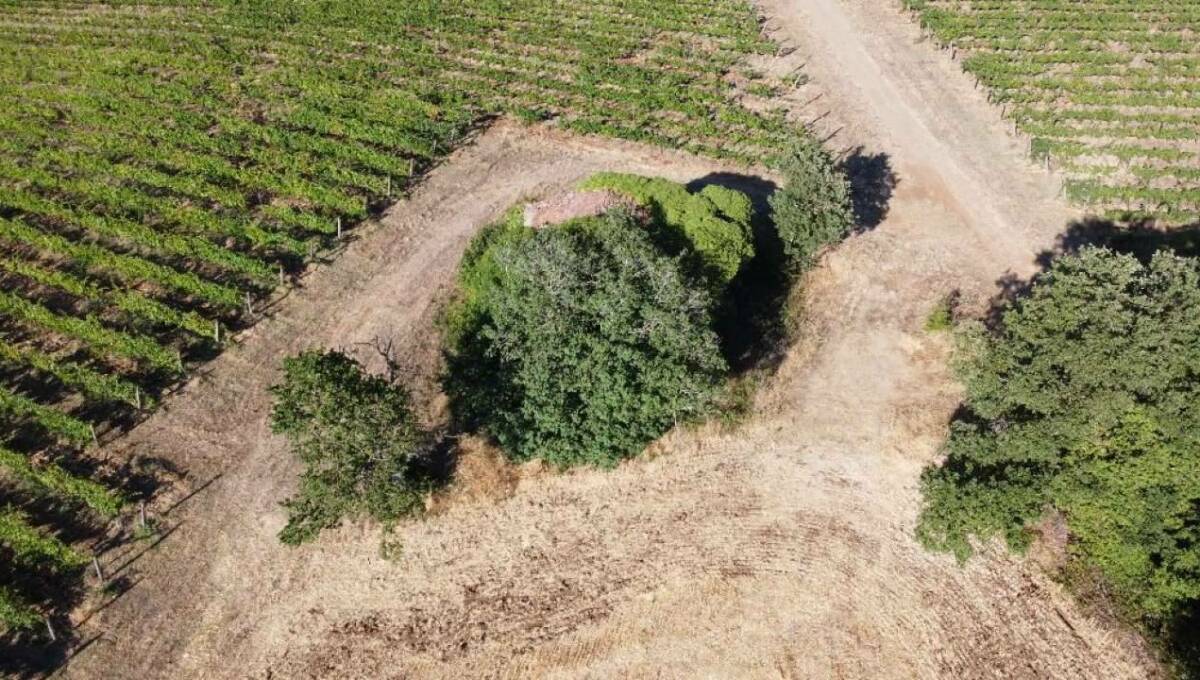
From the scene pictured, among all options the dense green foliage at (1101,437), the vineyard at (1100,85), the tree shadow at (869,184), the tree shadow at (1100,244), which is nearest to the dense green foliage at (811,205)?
the tree shadow at (869,184)

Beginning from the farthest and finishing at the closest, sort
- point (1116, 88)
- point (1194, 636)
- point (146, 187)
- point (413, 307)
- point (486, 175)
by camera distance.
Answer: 1. point (1116, 88)
2. point (486, 175)
3. point (146, 187)
4. point (413, 307)
5. point (1194, 636)

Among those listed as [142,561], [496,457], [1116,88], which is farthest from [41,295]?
[1116,88]

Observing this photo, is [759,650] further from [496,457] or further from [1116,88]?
[1116,88]

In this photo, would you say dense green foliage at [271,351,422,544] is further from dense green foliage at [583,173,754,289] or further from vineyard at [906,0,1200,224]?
vineyard at [906,0,1200,224]

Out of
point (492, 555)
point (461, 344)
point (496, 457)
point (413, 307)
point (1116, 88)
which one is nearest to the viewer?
point (492, 555)

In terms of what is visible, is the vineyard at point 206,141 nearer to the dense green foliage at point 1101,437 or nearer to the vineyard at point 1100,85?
the vineyard at point 1100,85

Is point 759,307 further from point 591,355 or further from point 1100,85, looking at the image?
point 1100,85

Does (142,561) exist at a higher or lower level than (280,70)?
lower

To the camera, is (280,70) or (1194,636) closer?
(1194,636)

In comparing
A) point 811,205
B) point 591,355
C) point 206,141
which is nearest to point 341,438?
point 591,355
